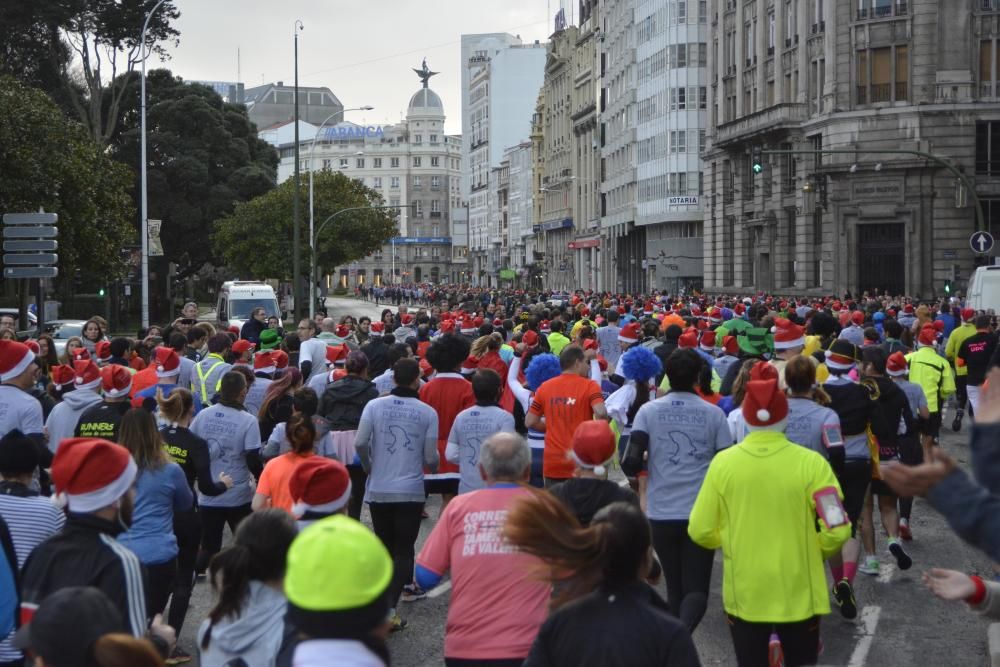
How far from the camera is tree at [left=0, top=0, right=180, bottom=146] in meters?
50.8

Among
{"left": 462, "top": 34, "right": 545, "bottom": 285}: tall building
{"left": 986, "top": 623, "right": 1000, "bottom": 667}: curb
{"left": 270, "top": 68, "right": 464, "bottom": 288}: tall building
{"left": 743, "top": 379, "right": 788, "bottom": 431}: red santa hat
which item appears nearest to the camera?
{"left": 743, "top": 379, "right": 788, "bottom": 431}: red santa hat

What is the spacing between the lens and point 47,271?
19969mm

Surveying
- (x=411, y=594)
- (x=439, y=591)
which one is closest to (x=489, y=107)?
(x=439, y=591)

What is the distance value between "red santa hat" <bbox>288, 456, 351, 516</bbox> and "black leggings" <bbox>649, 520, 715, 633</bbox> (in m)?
2.90

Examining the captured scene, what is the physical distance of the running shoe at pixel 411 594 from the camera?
10438mm

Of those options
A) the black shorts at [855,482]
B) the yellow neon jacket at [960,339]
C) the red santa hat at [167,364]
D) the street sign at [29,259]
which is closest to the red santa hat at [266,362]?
the red santa hat at [167,364]

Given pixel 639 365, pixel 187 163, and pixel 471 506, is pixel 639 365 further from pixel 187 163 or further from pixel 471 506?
pixel 187 163

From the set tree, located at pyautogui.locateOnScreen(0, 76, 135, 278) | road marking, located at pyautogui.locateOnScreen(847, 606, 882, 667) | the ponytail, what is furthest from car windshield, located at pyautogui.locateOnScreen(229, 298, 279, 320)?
the ponytail

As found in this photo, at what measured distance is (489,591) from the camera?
17.8 ft

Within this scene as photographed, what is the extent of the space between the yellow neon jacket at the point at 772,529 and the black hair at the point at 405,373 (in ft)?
11.3

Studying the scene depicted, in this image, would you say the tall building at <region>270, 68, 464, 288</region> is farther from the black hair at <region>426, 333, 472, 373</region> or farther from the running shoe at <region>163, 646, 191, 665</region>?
the running shoe at <region>163, 646, 191, 665</region>

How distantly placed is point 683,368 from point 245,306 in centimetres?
3399

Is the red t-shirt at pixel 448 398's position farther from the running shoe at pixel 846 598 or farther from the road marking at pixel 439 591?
the running shoe at pixel 846 598

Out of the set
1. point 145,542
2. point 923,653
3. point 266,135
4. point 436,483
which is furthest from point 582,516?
point 266,135
